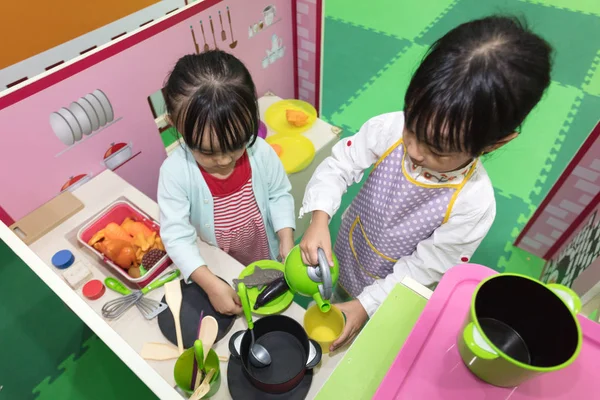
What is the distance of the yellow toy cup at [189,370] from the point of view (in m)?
0.70

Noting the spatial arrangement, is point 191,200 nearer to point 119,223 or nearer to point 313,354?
point 119,223

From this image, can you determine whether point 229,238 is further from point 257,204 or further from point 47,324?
point 47,324

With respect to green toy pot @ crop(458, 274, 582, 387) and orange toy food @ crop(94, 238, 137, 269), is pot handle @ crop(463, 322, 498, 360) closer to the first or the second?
green toy pot @ crop(458, 274, 582, 387)

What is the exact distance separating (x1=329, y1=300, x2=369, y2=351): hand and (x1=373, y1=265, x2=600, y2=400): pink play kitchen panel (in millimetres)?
341

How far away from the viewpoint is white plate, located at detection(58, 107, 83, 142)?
38.7 inches

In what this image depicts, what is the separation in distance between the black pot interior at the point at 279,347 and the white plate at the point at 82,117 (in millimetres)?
685

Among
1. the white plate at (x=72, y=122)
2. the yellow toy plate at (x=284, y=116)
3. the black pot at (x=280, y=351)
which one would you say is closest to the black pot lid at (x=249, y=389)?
the black pot at (x=280, y=351)

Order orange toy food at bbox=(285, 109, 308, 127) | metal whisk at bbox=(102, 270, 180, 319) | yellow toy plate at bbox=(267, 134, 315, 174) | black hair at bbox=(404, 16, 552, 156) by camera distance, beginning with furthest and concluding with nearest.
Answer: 1. orange toy food at bbox=(285, 109, 308, 127)
2. yellow toy plate at bbox=(267, 134, 315, 174)
3. metal whisk at bbox=(102, 270, 180, 319)
4. black hair at bbox=(404, 16, 552, 156)

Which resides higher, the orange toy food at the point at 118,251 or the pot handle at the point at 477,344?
the pot handle at the point at 477,344

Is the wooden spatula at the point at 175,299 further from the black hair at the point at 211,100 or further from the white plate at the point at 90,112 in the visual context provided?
the white plate at the point at 90,112

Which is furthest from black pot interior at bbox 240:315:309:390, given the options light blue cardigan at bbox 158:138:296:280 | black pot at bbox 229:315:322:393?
light blue cardigan at bbox 158:138:296:280

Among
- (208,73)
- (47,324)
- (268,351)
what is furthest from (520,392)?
(47,324)

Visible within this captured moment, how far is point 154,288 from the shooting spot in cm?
93

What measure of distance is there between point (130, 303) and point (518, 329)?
2.50ft
